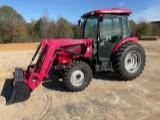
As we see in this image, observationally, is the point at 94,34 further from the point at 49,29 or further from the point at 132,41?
the point at 49,29

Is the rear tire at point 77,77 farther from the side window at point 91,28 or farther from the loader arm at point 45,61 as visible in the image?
the side window at point 91,28

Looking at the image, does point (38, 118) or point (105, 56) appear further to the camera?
point (105, 56)

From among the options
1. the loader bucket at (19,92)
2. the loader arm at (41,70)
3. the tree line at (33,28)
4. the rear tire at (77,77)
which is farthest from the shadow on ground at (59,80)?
the tree line at (33,28)

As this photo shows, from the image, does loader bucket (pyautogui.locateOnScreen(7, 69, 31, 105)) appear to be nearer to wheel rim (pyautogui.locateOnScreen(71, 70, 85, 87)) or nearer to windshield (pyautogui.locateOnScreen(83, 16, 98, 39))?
wheel rim (pyautogui.locateOnScreen(71, 70, 85, 87))

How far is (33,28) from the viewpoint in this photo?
33.8 metres

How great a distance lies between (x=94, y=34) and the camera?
6.46 metres

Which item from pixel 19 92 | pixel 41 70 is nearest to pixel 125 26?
pixel 41 70

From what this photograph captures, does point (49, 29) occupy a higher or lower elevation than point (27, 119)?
higher

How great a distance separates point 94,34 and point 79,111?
2.82 metres

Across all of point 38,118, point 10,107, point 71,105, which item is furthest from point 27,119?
point 71,105

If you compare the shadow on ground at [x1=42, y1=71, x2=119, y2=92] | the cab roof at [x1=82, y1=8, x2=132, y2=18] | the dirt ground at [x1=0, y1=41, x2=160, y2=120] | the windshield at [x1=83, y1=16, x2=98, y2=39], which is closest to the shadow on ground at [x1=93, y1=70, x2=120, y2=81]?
the shadow on ground at [x1=42, y1=71, x2=119, y2=92]

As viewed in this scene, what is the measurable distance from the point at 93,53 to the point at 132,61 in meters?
1.36

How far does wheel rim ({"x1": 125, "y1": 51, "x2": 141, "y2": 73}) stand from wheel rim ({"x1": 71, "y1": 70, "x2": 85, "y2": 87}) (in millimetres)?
1656

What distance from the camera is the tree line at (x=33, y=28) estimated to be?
3050 cm
